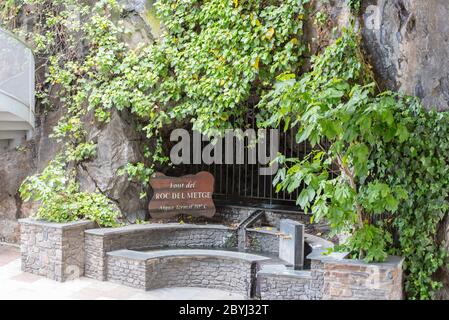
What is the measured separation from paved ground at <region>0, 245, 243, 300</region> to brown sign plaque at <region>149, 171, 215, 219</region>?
1.73 metres

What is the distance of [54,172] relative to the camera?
7809 mm

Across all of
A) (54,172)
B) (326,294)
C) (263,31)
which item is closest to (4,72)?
(54,172)

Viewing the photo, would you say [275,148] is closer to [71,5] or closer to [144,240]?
[144,240]

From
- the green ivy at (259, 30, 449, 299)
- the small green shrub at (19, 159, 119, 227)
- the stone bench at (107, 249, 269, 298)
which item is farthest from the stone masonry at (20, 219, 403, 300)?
the green ivy at (259, 30, 449, 299)

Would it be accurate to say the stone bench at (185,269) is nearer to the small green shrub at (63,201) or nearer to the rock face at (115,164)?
the small green shrub at (63,201)

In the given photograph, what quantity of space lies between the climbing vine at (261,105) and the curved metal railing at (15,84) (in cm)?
93

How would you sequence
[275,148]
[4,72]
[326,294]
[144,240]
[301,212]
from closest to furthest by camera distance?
[326,294]
[4,72]
[144,240]
[301,212]
[275,148]

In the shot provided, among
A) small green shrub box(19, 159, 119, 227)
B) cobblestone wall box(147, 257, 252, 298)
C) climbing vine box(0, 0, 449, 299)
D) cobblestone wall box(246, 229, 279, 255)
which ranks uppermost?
climbing vine box(0, 0, 449, 299)

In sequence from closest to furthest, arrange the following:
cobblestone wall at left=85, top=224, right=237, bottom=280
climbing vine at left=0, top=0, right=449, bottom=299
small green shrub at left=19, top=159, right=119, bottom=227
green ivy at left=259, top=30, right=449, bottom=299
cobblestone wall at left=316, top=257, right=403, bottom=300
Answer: cobblestone wall at left=316, top=257, right=403, bottom=300 < green ivy at left=259, top=30, right=449, bottom=299 < climbing vine at left=0, top=0, right=449, bottom=299 < cobblestone wall at left=85, top=224, right=237, bottom=280 < small green shrub at left=19, top=159, right=119, bottom=227

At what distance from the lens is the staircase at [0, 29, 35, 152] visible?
22.8ft

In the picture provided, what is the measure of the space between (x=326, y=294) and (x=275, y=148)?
4.37 m

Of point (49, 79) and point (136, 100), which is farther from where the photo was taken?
point (49, 79)

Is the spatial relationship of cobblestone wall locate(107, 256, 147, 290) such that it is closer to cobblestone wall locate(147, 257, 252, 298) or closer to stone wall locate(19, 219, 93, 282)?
cobblestone wall locate(147, 257, 252, 298)

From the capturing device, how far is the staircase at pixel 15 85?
6.96 metres
